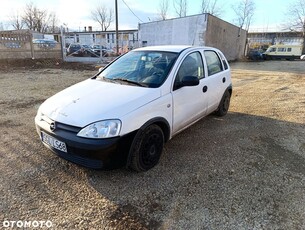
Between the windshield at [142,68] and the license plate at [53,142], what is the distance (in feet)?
4.12

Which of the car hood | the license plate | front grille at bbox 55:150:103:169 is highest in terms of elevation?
the car hood

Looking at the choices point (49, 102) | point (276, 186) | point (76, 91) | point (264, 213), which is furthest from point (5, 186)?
point (276, 186)

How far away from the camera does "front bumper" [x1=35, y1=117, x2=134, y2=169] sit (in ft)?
8.20

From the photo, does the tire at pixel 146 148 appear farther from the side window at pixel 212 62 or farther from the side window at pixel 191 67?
the side window at pixel 212 62

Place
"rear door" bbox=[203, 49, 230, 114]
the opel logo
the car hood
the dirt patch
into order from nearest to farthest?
the car hood, the opel logo, "rear door" bbox=[203, 49, 230, 114], the dirt patch

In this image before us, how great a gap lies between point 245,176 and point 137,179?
4.63 ft

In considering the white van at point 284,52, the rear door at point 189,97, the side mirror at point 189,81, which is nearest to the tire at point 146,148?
the rear door at point 189,97

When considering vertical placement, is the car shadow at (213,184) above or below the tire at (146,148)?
below

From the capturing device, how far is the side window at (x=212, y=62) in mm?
4297

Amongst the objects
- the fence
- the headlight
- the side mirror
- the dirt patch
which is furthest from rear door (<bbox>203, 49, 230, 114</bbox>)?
the fence

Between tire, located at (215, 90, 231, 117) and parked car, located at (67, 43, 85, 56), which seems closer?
tire, located at (215, 90, 231, 117)

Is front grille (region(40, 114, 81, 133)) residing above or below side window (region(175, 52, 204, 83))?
below

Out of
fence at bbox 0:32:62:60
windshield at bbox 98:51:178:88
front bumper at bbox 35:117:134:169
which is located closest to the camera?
front bumper at bbox 35:117:134:169

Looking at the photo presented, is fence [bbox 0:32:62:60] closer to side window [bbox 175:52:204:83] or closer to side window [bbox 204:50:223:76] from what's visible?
side window [bbox 204:50:223:76]
